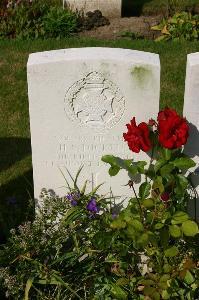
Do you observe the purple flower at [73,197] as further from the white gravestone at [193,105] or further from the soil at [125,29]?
the soil at [125,29]

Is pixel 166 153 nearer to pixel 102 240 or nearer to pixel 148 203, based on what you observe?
pixel 148 203

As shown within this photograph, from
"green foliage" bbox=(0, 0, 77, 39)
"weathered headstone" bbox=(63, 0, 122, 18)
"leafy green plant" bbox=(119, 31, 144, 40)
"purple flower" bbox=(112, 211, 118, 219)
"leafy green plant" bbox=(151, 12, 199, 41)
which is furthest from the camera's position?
"weathered headstone" bbox=(63, 0, 122, 18)

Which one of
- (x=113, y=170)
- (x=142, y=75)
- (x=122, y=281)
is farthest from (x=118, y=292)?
(x=142, y=75)

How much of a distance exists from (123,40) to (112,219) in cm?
435

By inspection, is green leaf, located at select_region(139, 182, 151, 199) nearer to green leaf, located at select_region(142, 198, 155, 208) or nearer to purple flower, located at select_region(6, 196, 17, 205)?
green leaf, located at select_region(142, 198, 155, 208)

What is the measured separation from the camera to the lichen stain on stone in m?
3.80

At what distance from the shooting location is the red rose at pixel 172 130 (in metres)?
3.68

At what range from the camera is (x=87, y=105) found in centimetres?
399

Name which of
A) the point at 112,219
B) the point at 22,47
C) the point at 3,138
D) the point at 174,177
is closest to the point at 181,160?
the point at 174,177

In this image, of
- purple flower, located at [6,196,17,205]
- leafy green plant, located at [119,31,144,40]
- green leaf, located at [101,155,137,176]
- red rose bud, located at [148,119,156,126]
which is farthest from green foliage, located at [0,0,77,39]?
red rose bud, located at [148,119,156,126]

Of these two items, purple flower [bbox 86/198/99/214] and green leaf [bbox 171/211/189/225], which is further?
purple flower [bbox 86/198/99/214]

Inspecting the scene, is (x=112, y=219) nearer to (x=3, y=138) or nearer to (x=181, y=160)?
(x=181, y=160)

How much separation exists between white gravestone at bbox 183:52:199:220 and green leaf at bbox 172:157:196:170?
0.59 ft

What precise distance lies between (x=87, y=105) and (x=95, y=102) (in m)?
0.06
